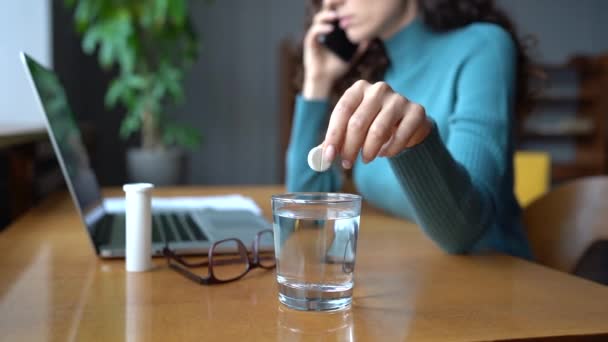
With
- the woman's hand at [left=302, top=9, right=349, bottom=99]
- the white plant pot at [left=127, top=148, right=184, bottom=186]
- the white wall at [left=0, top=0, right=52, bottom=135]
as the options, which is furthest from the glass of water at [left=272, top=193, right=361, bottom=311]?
the white plant pot at [left=127, top=148, right=184, bottom=186]

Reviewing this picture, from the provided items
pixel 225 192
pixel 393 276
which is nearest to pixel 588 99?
pixel 225 192

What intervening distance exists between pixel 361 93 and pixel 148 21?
7.97 ft

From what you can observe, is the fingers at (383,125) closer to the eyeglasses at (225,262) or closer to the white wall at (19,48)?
the eyeglasses at (225,262)

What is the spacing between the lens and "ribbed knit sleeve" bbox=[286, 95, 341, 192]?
1.38 m

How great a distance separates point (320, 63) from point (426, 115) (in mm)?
832

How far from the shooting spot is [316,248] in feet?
1.78

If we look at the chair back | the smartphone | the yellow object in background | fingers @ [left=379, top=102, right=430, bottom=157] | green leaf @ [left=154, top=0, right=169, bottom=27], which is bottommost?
the yellow object in background

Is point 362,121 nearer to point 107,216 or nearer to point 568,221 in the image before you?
point 107,216

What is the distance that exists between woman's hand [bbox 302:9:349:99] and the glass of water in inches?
34.9

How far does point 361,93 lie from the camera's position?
60 centimetres

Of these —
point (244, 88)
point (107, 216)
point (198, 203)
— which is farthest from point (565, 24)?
point (107, 216)

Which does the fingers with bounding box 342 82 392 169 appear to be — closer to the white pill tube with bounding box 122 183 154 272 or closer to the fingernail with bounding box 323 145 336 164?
the fingernail with bounding box 323 145 336 164

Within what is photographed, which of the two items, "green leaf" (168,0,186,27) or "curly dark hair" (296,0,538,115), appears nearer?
"curly dark hair" (296,0,538,115)

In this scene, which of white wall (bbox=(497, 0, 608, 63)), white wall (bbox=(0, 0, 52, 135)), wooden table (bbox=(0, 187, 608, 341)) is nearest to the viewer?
wooden table (bbox=(0, 187, 608, 341))
